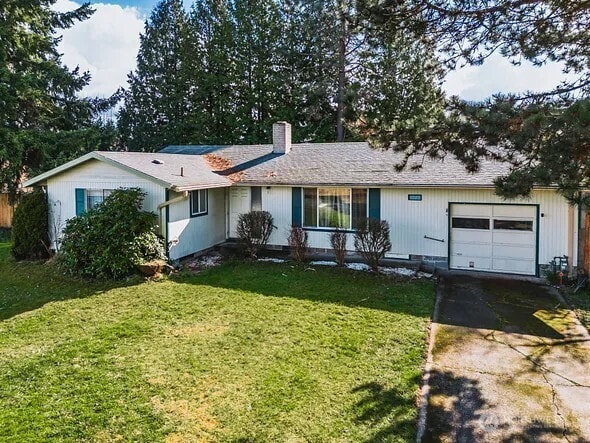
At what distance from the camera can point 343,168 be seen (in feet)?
42.7

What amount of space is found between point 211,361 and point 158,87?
24835mm

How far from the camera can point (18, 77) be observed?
57.5ft

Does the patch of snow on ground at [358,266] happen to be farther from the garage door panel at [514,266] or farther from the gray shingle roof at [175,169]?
the gray shingle roof at [175,169]

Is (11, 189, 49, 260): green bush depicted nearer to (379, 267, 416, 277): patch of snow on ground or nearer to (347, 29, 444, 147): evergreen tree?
(379, 267, 416, 277): patch of snow on ground

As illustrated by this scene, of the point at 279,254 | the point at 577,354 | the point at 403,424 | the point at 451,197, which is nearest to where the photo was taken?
the point at 403,424

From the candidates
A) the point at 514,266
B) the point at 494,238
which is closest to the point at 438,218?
the point at 494,238

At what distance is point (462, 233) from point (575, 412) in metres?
6.90

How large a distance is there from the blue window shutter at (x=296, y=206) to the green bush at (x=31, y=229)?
7.38m

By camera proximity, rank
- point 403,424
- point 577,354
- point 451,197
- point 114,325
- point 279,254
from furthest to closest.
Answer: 1. point 279,254
2. point 451,197
3. point 114,325
4. point 577,354
5. point 403,424

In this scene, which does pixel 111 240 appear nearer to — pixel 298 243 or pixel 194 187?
pixel 194 187

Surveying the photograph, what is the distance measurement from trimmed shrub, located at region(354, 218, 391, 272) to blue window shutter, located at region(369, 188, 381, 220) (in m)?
0.61

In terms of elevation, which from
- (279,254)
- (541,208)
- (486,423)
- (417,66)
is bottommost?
(486,423)

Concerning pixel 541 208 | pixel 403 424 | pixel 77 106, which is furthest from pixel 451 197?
pixel 77 106

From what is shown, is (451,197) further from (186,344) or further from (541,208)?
(186,344)
